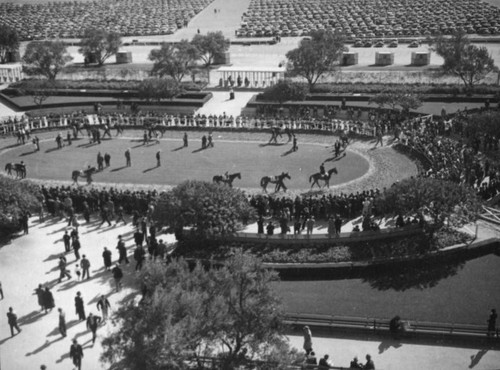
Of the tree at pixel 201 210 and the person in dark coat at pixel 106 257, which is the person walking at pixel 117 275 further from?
the tree at pixel 201 210

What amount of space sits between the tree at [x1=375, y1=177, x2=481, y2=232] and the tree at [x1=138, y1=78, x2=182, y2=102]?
99.5ft

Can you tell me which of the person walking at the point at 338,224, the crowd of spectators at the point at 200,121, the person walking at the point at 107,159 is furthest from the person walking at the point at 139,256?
the crowd of spectators at the point at 200,121

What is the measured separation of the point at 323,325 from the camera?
25.0 meters

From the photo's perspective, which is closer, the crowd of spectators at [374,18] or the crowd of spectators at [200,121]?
the crowd of spectators at [200,121]

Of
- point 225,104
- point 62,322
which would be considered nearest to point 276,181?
point 62,322

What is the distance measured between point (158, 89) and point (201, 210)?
28.4m

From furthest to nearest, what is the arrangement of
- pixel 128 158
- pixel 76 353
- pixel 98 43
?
pixel 98 43 → pixel 128 158 → pixel 76 353

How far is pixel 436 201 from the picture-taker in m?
30.0

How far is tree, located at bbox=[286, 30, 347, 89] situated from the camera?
6175cm

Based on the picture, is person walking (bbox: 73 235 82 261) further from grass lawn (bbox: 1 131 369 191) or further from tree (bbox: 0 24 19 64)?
tree (bbox: 0 24 19 64)

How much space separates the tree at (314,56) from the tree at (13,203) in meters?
33.8

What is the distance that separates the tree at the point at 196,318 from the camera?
18328 mm

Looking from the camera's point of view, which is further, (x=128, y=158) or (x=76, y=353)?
(x=128, y=158)

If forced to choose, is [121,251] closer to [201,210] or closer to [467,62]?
[201,210]
